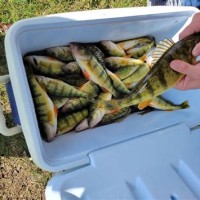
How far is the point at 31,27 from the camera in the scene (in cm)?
114

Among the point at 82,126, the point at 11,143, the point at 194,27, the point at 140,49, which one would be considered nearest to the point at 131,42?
the point at 140,49

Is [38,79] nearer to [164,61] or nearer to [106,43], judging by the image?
[106,43]

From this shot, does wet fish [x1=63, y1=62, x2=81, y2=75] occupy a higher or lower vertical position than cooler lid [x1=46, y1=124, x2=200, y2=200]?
higher

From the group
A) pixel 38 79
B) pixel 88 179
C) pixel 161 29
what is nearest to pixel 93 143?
pixel 88 179

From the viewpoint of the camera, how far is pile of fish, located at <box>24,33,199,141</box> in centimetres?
131

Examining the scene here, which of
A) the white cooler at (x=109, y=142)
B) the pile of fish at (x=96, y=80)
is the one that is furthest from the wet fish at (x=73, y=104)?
the white cooler at (x=109, y=142)

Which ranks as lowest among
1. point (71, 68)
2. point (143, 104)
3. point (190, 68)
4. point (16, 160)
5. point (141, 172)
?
point (16, 160)

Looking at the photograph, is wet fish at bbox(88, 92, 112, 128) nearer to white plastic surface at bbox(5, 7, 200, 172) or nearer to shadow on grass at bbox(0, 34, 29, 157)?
white plastic surface at bbox(5, 7, 200, 172)

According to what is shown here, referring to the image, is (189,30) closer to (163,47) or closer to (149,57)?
(163,47)

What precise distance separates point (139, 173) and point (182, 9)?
67 cm

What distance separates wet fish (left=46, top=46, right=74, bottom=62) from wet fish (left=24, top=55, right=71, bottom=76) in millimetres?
17

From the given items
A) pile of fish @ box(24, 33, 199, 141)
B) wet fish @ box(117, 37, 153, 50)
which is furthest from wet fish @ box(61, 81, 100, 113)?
wet fish @ box(117, 37, 153, 50)

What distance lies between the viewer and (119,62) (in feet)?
5.01

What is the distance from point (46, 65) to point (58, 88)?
0.10 metres
